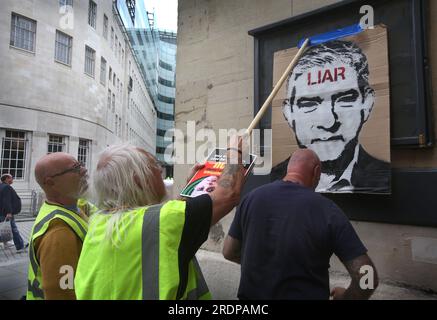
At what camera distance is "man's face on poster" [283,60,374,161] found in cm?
308

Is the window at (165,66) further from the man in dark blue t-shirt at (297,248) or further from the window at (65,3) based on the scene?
the man in dark blue t-shirt at (297,248)

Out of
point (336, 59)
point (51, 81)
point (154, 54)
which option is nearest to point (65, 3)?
point (51, 81)

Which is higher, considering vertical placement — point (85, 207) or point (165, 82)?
point (165, 82)

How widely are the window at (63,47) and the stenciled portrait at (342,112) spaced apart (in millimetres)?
22237

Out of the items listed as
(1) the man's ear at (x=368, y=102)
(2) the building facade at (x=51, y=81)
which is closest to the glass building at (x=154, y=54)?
(2) the building facade at (x=51, y=81)

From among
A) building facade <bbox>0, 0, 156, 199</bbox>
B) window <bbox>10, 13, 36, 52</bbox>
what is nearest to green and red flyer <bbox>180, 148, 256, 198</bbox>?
building facade <bbox>0, 0, 156, 199</bbox>

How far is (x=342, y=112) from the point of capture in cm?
316

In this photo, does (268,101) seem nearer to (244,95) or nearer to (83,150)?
(244,95)

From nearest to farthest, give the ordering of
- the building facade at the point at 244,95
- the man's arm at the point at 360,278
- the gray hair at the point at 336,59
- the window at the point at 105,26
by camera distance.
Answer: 1. the man's arm at the point at 360,278
2. the building facade at the point at 244,95
3. the gray hair at the point at 336,59
4. the window at the point at 105,26

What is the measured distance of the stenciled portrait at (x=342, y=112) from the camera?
9.63 ft

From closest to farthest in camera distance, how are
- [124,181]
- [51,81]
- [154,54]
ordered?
[124,181] < [51,81] < [154,54]

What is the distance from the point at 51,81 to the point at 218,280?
69.5ft
